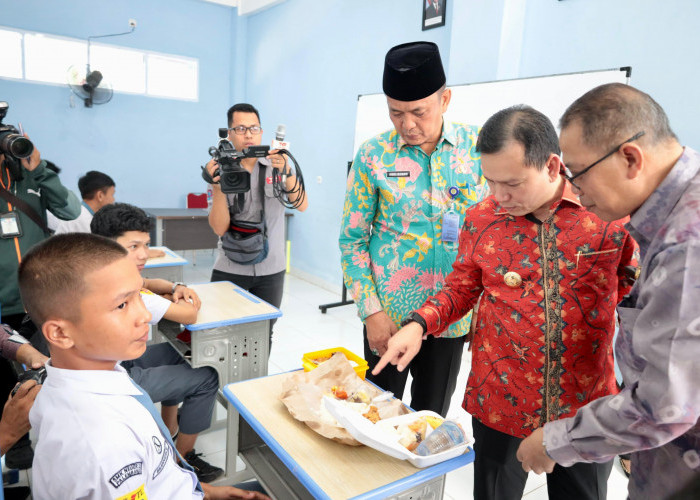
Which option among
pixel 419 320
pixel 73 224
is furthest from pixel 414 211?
pixel 73 224

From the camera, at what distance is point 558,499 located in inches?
45.0

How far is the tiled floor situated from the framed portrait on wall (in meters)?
2.58

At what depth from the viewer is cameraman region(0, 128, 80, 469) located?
1.95 meters

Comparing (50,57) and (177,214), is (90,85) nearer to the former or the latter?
(50,57)

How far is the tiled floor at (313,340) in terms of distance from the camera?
6.71 feet

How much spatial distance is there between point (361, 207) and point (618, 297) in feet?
2.55

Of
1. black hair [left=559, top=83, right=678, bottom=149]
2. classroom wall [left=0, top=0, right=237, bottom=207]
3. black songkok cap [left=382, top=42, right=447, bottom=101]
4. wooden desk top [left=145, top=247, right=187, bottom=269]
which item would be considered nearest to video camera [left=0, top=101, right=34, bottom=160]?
wooden desk top [left=145, top=247, right=187, bottom=269]

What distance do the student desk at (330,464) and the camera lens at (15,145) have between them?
144 cm

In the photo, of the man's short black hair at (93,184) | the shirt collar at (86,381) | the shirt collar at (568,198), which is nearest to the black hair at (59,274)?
the shirt collar at (86,381)

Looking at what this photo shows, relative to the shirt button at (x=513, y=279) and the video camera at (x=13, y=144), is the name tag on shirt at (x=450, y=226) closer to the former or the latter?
the shirt button at (x=513, y=279)

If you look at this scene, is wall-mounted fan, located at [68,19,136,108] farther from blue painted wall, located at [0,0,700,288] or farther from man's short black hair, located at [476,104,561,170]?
man's short black hair, located at [476,104,561,170]

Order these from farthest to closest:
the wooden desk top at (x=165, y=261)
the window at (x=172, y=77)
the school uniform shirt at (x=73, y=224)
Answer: the window at (x=172, y=77), the wooden desk top at (x=165, y=261), the school uniform shirt at (x=73, y=224)

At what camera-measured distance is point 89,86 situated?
5.57 m

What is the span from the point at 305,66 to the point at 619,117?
513 centimetres
